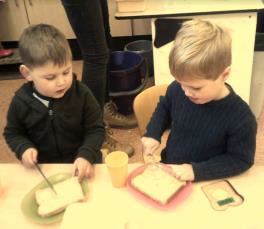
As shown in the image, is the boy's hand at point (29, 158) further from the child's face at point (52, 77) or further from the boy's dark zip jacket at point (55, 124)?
the child's face at point (52, 77)

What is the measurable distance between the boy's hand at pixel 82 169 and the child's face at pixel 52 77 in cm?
25

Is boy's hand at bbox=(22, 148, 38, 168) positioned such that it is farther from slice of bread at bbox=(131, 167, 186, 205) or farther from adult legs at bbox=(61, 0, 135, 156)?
adult legs at bbox=(61, 0, 135, 156)

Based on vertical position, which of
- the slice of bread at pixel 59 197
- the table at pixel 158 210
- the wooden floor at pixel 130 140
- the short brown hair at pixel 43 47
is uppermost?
the short brown hair at pixel 43 47

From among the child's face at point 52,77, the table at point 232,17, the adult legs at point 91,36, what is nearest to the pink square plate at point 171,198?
the child's face at point 52,77

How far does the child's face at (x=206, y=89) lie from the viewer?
95cm

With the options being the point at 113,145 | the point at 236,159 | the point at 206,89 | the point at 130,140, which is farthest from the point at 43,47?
the point at 130,140

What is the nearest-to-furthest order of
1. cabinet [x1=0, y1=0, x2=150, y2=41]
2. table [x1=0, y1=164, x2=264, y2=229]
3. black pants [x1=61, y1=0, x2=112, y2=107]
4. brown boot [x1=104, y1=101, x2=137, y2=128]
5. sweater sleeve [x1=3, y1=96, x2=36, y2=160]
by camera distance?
table [x1=0, y1=164, x2=264, y2=229] → sweater sleeve [x1=3, y1=96, x2=36, y2=160] → black pants [x1=61, y1=0, x2=112, y2=107] → brown boot [x1=104, y1=101, x2=137, y2=128] → cabinet [x1=0, y1=0, x2=150, y2=41]

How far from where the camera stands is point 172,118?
3.94 feet

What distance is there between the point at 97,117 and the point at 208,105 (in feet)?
1.40

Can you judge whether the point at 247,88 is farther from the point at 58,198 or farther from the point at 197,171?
the point at 58,198

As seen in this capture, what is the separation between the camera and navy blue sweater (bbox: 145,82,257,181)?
956 millimetres

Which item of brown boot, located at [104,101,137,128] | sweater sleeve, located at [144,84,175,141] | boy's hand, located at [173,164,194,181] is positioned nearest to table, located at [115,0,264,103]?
brown boot, located at [104,101,137,128]

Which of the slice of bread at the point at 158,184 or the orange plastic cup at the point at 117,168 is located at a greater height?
the orange plastic cup at the point at 117,168

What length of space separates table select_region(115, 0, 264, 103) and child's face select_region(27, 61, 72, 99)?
107cm
